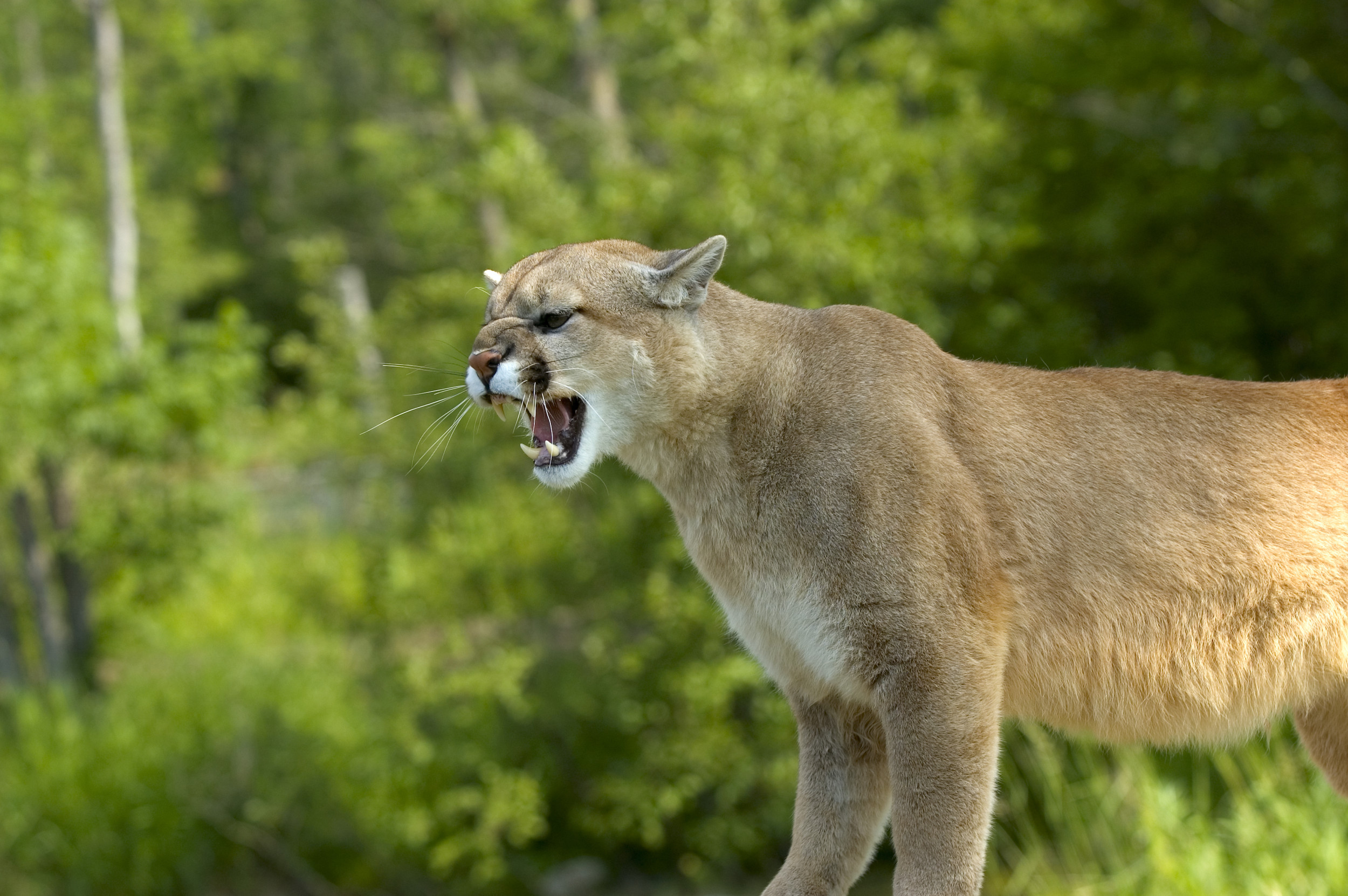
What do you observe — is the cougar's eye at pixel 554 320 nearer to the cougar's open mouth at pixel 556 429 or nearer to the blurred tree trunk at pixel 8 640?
the cougar's open mouth at pixel 556 429

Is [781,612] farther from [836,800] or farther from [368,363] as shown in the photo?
[368,363]

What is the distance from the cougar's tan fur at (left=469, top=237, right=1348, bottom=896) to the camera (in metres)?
3.21

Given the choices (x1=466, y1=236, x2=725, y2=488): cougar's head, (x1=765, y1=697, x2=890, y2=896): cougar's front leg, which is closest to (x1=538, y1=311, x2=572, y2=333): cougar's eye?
(x1=466, y1=236, x2=725, y2=488): cougar's head

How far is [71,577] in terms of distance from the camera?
14344 millimetres

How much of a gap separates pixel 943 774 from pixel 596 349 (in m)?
1.39

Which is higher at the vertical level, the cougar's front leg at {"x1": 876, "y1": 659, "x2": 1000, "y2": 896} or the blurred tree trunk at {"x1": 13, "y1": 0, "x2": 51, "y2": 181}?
the blurred tree trunk at {"x1": 13, "y1": 0, "x2": 51, "y2": 181}

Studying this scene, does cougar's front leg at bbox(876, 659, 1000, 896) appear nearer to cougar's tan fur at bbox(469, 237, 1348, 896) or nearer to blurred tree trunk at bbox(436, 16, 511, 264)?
cougar's tan fur at bbox(469, 237, 1348, 896)

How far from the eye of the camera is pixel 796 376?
11.7 ft

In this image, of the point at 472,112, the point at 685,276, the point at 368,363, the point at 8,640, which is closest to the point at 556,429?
the point at 685,276

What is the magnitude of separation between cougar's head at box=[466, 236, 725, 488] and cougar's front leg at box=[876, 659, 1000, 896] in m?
0.97

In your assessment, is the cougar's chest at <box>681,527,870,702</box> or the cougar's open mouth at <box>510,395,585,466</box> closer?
the cougar's chest at <box>681,527,870,702</box>

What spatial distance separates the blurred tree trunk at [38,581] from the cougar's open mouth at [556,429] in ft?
39.9

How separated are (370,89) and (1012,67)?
68.1 feet

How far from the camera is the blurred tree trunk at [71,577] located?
13969mm
